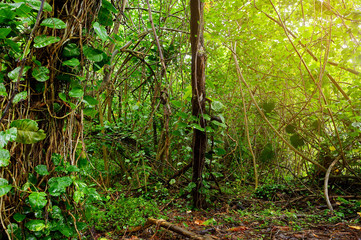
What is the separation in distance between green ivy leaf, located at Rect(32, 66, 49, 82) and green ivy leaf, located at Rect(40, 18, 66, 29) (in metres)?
0.20

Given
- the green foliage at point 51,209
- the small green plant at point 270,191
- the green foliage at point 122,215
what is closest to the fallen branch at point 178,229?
the green foliage at point 122,215

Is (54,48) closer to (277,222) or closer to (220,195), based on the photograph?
(277,222)

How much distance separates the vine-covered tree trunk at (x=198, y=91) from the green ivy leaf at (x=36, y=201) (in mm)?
1720

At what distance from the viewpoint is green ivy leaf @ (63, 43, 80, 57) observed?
1.31 metres

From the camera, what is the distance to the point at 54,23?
1.19m

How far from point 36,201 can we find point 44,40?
2.32 feet

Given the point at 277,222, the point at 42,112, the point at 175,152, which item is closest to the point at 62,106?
the point at 42,112

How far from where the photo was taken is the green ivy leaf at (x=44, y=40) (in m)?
1.16

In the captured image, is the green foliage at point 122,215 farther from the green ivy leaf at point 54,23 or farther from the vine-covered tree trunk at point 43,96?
the green ivy leaf at point 54,23

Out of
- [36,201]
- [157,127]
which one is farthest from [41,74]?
[157,127]

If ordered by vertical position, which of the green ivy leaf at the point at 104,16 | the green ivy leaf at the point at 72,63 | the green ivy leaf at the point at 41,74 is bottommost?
the green ivy leaf at the point at 41,74

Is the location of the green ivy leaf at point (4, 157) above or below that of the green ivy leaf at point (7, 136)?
below

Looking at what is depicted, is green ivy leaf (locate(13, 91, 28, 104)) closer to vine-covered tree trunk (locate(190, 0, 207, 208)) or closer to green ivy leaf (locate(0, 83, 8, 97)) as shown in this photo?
green ivy leaf (locate(0, 83, 8, 97))

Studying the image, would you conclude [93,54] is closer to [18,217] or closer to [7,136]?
[7,136]
